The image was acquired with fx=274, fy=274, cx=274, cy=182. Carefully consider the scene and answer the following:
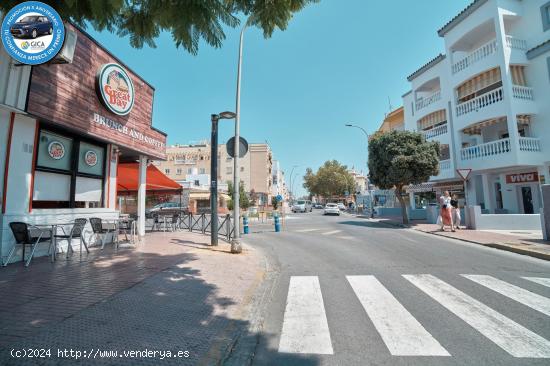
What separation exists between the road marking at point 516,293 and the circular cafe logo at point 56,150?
10.4 meters

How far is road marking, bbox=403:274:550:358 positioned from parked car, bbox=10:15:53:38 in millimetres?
7227

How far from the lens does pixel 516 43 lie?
16109 mm

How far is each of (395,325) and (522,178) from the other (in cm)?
1860

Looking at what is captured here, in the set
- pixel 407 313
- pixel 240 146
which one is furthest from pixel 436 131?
pixel 407 313

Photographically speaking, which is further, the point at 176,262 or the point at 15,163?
the point at 176,262

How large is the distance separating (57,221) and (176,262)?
350 centimetres

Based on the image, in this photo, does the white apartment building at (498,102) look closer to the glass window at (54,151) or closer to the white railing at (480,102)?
the white railing at (480,102)

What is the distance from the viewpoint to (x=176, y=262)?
21.8 feet

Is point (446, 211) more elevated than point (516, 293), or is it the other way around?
point (446, 211)

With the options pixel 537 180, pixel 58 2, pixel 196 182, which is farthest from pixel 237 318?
pixel 196 182

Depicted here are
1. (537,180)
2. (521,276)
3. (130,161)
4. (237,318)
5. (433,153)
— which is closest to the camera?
(237,318)

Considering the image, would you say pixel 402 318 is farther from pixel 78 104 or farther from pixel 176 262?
pixel 78 104

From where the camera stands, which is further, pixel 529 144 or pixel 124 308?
pixel 529 144

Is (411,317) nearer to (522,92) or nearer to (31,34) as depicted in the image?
(31,34)
